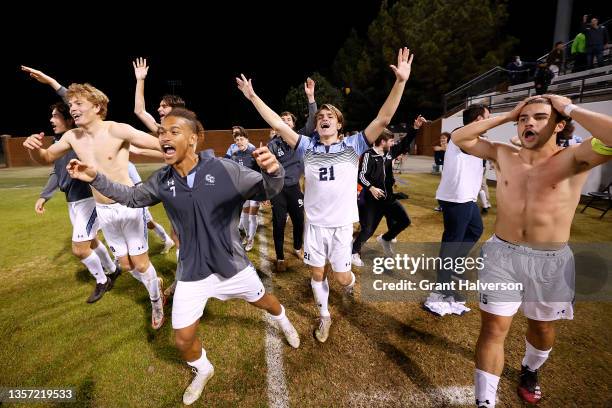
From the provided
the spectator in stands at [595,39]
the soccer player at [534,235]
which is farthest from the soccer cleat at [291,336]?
the spectator in stands at [595,39]

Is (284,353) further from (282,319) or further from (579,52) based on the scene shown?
(579,52)

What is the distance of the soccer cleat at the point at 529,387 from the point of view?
280 centimetres

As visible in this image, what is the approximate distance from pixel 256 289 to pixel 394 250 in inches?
172

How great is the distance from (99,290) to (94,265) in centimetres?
42

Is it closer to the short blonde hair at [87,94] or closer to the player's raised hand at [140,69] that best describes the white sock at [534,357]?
the short blonde hair at [87,94]

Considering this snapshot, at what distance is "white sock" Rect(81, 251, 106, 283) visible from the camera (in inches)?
183

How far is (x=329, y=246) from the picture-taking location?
3689 mm

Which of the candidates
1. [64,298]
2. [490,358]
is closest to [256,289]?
[490,358]

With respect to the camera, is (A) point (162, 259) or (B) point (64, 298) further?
(A) point (162, 259)

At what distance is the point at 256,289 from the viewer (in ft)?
9.68

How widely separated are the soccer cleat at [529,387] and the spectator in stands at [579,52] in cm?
1994

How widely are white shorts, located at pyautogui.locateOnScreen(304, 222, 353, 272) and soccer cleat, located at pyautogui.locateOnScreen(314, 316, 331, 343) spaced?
0.65 meters

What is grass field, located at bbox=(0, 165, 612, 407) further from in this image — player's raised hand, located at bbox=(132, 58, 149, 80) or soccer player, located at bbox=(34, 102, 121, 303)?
player's raised hand, located at bbox=(132, 58, 149, 80)

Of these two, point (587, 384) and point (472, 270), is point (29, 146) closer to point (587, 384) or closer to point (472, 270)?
point (587, 384)
